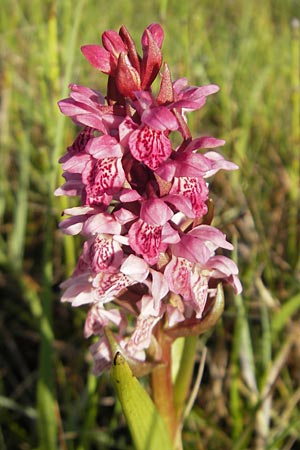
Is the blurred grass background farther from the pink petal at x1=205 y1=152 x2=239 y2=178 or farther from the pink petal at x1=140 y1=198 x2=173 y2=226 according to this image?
the pink petal at x1=140 y1=198 x2=173 y2=226

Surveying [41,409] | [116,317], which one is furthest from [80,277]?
[41,409]

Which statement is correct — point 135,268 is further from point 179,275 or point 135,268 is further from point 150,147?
point 150,147


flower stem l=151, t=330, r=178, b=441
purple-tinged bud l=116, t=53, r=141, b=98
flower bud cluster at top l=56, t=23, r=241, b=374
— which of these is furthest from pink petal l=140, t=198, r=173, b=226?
flower stem l=151, t=330, r=178, b=441

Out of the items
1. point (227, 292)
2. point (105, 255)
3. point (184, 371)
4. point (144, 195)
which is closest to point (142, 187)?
point (144, 195)

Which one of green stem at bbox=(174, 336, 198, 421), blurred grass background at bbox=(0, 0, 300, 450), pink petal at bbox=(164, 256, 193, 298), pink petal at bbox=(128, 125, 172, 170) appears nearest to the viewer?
pink petal at bbox=(128, 125, 172, 170)

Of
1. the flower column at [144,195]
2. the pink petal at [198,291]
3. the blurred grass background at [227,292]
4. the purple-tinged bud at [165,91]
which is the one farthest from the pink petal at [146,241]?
the blurred grass background at [227,292]
